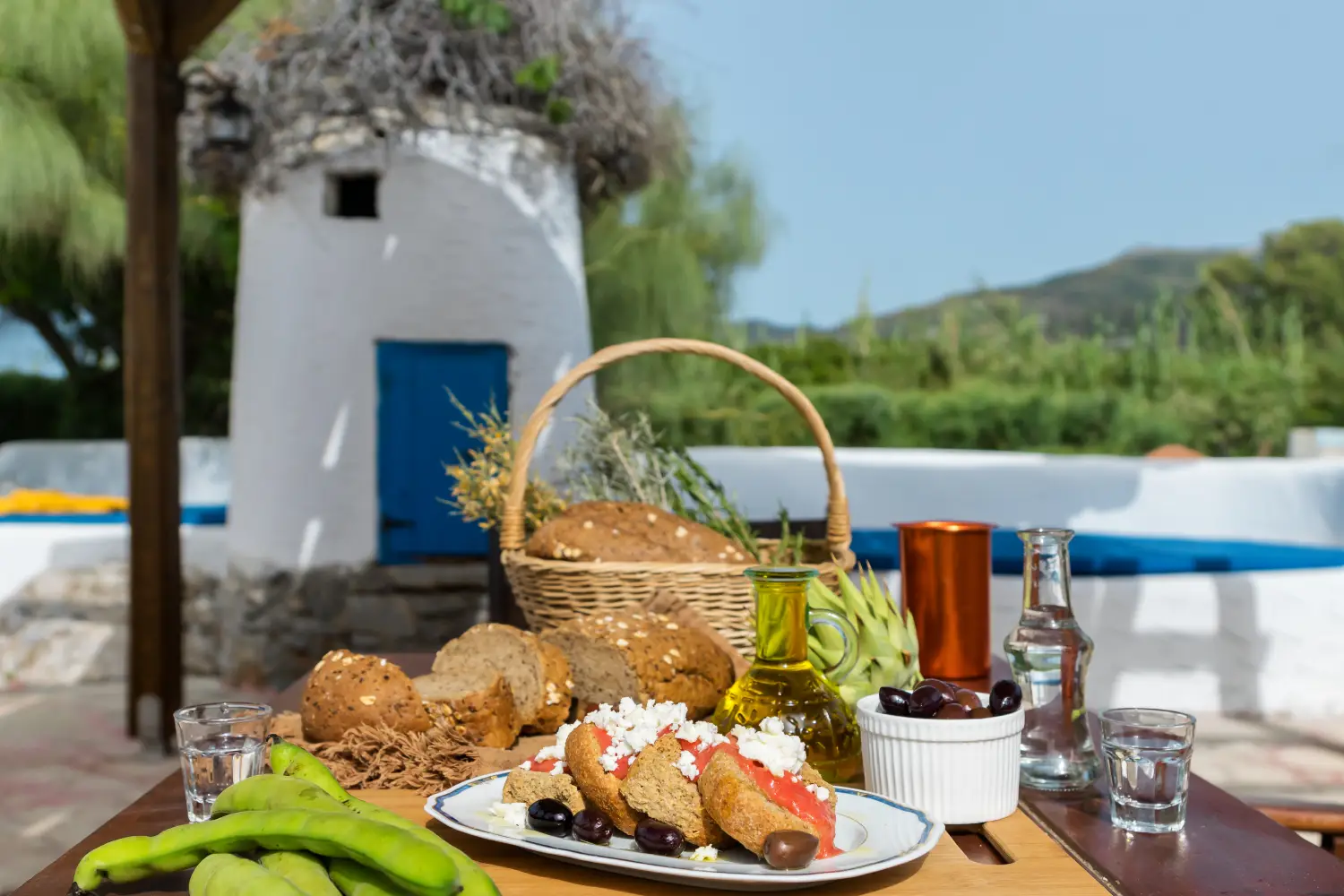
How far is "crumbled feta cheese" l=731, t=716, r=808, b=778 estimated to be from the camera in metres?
0.91

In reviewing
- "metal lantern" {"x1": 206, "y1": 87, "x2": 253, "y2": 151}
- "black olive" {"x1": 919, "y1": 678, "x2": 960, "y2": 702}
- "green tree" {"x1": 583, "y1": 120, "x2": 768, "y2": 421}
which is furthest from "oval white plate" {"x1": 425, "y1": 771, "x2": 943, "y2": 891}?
"green tree" {"x1": 583, "y1": 120, "x2": 768, "y2": 421}

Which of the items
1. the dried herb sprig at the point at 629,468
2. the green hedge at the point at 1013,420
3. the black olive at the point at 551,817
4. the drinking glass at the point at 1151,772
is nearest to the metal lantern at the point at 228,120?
the dried herb sprig at the point at 629,468

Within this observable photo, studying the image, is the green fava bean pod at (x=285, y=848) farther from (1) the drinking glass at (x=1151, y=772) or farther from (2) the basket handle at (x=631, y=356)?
(2) the basket handle at (x=631, y=356)

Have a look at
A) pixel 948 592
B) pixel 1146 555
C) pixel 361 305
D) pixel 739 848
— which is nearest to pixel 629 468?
pixel 948 592

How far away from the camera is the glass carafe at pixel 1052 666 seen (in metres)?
1.15

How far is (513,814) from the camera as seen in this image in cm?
96

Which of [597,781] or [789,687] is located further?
[789,687]

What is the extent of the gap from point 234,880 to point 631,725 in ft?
1.09

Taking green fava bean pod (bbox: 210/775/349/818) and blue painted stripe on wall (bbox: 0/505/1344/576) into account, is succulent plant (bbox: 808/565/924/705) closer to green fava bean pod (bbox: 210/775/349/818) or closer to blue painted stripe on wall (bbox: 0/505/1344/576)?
green fava bean pod (bbox: 210/775/349/818)

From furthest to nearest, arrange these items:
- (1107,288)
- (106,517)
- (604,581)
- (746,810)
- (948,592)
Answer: (1107,288), (106,517), (604,581), (948,592), (746,810)

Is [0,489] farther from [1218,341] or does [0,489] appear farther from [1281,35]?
[1281,35]

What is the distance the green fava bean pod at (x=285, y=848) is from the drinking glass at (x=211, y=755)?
5.7 inches

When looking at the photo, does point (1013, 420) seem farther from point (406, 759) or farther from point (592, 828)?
point (592, 828)

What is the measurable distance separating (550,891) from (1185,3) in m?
26.7
